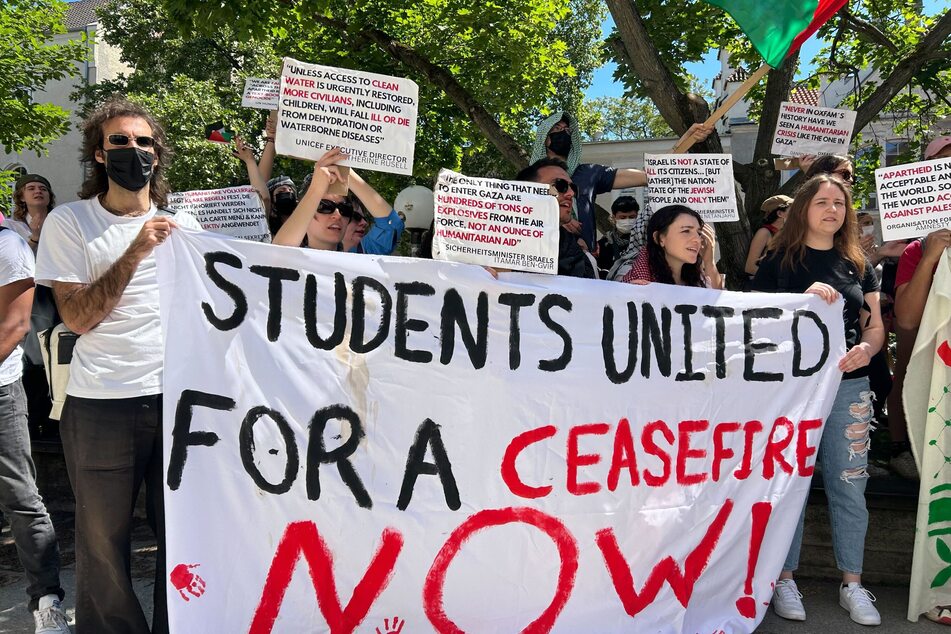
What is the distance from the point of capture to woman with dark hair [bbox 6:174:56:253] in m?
4.93

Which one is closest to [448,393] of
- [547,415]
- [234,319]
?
[547,415]

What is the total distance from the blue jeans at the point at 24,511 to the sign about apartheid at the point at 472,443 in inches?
29.5

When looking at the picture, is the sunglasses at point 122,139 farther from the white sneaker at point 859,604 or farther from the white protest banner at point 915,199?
the white sneaker at point 859,604

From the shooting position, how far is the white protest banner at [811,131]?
4.99 meters

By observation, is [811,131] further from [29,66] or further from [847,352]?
[29,66]

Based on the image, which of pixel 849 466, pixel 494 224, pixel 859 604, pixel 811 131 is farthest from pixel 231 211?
pixel 811 131

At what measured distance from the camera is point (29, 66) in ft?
44.1

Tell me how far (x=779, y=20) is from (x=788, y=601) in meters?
2.73

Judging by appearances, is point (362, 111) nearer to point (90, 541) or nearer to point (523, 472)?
point (523, 472)

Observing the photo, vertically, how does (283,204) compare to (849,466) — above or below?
above

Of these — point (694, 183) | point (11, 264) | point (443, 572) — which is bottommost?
point (443, 572)

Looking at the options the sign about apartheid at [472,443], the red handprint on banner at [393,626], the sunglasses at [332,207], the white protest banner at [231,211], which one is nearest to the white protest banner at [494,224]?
the sign about apartheid at [472,443]

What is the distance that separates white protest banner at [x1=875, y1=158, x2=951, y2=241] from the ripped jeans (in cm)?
66

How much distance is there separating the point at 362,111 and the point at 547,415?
1310 mm
